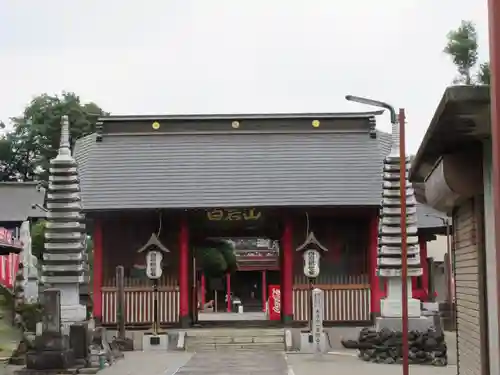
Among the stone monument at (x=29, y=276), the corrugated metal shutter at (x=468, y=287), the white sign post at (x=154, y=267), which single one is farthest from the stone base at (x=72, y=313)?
the corrugated metal shutter at (x=468, y=287)

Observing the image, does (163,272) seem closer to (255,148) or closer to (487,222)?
(255,148)

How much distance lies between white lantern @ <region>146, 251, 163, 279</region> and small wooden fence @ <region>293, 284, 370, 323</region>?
437 centimetres

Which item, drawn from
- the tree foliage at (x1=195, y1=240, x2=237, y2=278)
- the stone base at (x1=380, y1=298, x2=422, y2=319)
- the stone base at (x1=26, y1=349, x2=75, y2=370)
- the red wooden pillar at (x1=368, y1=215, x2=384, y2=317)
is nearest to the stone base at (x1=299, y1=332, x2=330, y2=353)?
the stone base at (x1=380, y1=298, x2=422, y2=319)

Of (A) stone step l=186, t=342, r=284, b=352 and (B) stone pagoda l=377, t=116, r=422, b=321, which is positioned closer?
(B) stone pagoda l=377, t=116, r=422, b=321

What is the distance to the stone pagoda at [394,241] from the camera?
22562mm

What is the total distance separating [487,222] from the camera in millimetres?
5473

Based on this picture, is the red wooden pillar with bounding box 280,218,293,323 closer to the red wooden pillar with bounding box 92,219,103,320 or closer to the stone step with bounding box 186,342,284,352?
the stone step with bounding box 186,342,284,352

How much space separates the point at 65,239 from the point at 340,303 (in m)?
8.59

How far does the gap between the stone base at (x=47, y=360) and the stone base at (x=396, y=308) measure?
894 centimetres

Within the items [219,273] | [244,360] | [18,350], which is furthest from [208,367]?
[219,273]

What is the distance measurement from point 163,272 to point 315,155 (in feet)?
21.0

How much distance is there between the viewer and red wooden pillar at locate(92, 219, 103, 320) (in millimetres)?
25672

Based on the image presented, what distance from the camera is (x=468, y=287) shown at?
6527 millimetres

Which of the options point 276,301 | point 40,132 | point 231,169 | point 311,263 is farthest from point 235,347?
point 40,132
